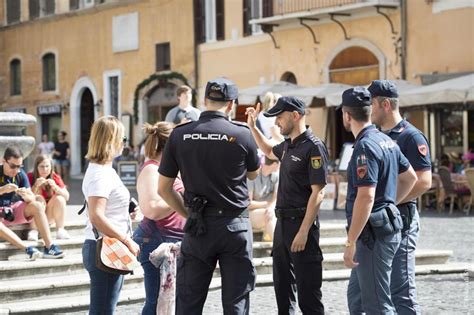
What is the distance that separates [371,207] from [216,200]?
909mm

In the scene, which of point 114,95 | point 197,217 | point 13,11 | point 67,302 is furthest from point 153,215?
point 13,11

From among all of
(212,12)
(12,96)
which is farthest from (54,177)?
(12,96)

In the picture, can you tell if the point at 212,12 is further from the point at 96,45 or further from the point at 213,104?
the point at 213,104

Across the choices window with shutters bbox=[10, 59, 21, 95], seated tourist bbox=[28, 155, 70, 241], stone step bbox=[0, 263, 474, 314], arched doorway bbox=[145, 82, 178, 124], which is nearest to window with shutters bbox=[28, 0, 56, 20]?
window with shutters bbox=[10, 59, 21, 95]

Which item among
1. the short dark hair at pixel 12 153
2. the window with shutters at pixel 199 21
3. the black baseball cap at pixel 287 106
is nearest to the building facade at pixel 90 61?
the window with shutters at pixel 199 21

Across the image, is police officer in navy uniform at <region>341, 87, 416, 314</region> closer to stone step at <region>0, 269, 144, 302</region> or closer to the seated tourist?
stone step at <region>0, 269, 144, 302</region>

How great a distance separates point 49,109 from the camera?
40.1 metres

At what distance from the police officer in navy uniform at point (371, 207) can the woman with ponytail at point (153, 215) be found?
4.51 ft

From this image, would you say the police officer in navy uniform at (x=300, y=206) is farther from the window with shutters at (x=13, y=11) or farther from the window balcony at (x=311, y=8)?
the window with shutters at (x=13, y=11)

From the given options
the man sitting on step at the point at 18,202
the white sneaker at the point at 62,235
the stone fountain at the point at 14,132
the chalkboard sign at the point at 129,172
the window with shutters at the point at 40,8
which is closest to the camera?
the man sitting on step at the point at 18,202

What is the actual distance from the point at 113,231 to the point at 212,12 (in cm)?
2625

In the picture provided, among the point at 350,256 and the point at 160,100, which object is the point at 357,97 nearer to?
the point at 350,256

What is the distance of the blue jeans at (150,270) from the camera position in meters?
7.52

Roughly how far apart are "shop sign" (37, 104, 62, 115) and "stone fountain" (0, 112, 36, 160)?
2784cm
